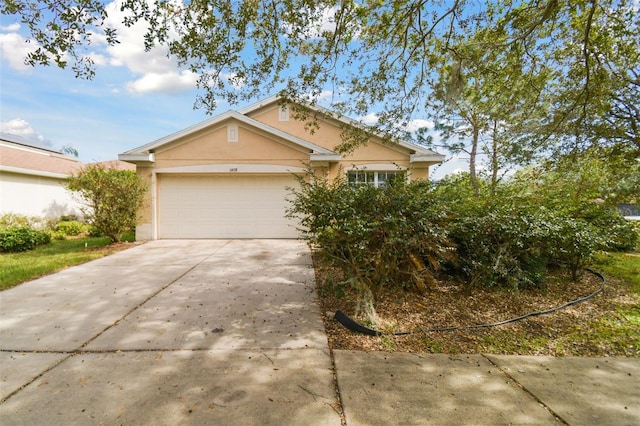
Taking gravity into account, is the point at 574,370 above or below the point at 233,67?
below

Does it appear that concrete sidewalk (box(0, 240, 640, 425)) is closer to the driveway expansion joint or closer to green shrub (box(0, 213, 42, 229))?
the driveway expansion joint

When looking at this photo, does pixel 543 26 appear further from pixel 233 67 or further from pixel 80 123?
pixel 80 123

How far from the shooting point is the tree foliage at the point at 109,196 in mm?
9328

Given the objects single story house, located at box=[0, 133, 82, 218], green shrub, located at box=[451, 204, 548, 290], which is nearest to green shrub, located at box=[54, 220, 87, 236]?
single story house, located at box=[0, 133, 82, 218]

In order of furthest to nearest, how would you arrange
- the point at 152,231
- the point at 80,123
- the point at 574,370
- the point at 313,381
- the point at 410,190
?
the point at 80,123 → the point at 152,231 → the point at 410,190 → the point at 574,370 → the point at 313,381

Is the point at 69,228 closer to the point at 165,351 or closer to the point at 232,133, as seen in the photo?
the point at 232,133

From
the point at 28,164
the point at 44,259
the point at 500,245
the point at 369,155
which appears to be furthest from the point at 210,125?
the point at 500,245

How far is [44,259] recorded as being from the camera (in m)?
7.77

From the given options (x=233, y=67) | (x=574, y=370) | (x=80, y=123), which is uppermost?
(x=80, y=123)

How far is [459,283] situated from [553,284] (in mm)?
1760

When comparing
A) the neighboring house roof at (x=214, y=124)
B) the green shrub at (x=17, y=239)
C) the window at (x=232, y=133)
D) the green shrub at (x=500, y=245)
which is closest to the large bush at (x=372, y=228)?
the green shrub at (x=500, y=245)

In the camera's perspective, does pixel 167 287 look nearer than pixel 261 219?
Yes

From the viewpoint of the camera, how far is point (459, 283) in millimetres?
5234

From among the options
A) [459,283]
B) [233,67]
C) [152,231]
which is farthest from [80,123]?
[459,283]
